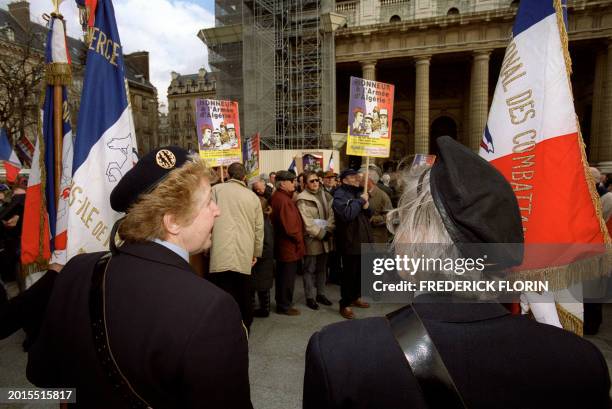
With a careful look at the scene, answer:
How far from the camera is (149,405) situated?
113 centimetres

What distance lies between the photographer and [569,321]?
9.04 feet

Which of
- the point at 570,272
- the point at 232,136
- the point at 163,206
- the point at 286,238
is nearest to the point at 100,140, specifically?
the point at 163,206

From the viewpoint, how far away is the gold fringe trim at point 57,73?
11.1 feet

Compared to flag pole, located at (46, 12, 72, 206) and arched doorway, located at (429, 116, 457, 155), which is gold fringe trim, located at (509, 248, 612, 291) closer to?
flag pole, located at (46, 12, 72, 206)

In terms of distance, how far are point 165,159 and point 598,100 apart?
1043 inches

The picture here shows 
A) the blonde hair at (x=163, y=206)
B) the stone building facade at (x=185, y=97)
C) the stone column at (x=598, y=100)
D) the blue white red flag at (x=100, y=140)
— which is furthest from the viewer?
the stone building facade at (x=185, y=97)

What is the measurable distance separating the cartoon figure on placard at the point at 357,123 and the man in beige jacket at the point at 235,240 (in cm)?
178

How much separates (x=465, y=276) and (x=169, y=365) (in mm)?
884

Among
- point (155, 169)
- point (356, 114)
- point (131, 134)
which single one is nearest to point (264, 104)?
point (356, 114)

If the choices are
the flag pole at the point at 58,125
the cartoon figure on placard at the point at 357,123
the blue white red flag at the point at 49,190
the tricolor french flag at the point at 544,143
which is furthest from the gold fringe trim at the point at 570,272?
the flag pole at the point at 58,125

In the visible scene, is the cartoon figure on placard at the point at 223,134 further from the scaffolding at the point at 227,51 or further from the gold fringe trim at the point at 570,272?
the scaffolding at the point at 227,51

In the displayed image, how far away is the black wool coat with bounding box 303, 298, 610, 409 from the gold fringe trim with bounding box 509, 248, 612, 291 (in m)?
1.82

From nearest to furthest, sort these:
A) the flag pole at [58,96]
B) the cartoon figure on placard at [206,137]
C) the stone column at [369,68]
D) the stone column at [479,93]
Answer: the flag pole at [58,96] → the cartoon figure on placard at [206,137] → the stone column at [479,93] → the stone column at [369,68]

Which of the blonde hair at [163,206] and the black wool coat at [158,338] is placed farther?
the blonde hair at [163,206]
